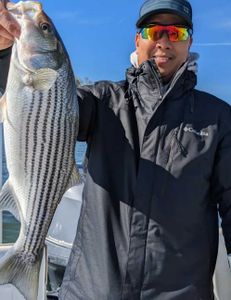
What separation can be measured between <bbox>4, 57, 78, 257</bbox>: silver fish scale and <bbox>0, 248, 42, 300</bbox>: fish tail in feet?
0.15

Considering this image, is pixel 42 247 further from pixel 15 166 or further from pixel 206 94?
pixel 206 94

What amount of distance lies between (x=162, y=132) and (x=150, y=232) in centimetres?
48

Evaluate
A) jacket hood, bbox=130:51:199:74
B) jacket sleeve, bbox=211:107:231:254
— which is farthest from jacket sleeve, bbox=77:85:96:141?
jacket sleeve, bbox=211:107:231:254

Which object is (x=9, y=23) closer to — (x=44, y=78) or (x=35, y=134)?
(x=44, y=78)

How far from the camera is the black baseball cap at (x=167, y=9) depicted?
2662 mm

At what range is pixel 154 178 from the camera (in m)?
2.46

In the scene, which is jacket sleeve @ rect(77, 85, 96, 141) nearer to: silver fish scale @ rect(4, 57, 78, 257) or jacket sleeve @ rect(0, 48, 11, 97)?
silver fish scale @ rect(4, 57, 78, 257)

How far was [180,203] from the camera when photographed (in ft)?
8.14

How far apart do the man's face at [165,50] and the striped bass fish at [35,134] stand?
1.58 ft

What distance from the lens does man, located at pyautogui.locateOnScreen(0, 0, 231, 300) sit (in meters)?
2.45

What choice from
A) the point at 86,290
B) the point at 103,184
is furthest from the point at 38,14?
the point at 86,290

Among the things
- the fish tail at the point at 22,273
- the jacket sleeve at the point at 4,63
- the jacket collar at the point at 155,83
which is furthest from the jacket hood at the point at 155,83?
the fish tail at the point at 22,273

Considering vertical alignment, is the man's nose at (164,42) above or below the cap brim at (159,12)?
below

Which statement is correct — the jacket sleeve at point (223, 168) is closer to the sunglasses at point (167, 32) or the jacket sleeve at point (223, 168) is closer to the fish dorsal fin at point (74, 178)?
the sunglasses at point (167, 32)
